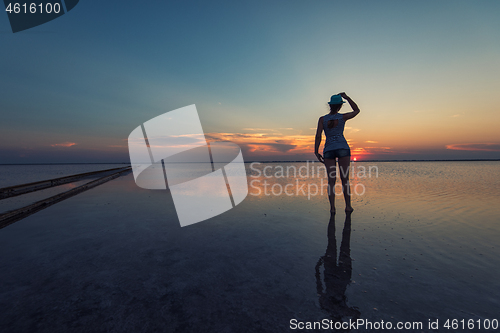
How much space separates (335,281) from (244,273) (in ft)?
3.24

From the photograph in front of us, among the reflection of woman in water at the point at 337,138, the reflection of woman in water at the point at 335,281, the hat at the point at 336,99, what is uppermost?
the hat at the point at 336,99

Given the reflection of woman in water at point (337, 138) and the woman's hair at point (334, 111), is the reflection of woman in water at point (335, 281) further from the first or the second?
the woman's hair at point (334, 111)

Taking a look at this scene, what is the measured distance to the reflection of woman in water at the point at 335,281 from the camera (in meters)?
1.83

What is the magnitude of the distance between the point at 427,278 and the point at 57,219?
6.94 meters

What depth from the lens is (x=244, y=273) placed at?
97.4 inches

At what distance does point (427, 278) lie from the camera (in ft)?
7.70

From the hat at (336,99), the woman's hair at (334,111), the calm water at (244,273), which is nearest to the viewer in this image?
the calm water at (244,273)

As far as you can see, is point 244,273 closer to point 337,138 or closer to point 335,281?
point 335,281

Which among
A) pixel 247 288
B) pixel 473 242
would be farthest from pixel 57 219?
pixel 473 242

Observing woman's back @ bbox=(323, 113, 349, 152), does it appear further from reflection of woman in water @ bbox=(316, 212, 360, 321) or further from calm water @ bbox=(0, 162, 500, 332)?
reflection of woman in water @ bbox=(316, 212, 360, 321)

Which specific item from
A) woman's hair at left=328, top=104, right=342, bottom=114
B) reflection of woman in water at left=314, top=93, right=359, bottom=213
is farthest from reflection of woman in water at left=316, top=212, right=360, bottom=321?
woman's hair at left=328, top=104, right=342, bottom=114

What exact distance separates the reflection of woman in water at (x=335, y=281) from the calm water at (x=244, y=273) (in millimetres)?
12

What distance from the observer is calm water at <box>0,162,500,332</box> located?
1.78m

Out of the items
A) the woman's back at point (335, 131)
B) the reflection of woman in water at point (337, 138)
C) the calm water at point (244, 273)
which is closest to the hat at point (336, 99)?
the reflection of woman in water at point (337, 138)
